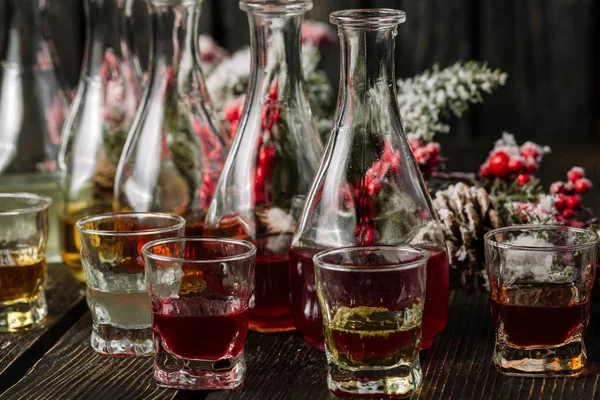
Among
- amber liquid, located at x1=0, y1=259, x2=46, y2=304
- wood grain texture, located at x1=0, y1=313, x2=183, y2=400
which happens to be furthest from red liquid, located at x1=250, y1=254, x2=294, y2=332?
amber liquid, located at x1=0, y1=259, x2=46, y2=304

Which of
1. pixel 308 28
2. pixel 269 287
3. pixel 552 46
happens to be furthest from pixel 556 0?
pixel 269 287

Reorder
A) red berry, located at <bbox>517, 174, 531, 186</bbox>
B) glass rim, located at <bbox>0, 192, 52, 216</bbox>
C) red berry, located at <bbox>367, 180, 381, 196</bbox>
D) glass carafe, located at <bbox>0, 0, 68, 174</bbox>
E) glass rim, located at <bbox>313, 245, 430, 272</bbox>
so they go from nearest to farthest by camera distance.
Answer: glass rim, located at <bbox>313, 245, 430, 272</bbox> → red berry, located at <bbox>367, 180, 381, 196</bbox> → glass rim, located at <bbox>0, 192, 52, 216</bbox> → red berry, located at <bbox>517, 174, 531, 186</bbox> → glass carafe, located at <bbox>0, 0, 68, 174</bbox>

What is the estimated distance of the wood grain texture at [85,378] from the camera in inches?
29.5

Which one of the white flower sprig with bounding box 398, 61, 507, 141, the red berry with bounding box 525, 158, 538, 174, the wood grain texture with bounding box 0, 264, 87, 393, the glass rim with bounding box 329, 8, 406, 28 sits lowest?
the wood grain texture with bounding box 0, 264, 87, 393

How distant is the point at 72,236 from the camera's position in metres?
1.08

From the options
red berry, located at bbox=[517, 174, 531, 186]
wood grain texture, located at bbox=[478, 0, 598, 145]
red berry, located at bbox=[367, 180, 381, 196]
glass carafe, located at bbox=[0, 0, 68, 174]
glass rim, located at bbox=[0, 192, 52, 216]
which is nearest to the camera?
red berry, located at bbox=[367, 180, 381, 196]

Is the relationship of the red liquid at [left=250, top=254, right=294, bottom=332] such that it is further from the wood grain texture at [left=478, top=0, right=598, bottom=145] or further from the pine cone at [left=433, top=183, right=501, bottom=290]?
the wood grain texture at [left=478, top=0, right=598, bottom=145]

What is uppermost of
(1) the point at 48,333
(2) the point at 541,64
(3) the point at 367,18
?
(3) the point at 367,18

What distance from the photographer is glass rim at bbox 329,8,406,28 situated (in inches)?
30.1

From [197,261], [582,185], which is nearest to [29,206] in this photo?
[197,261]

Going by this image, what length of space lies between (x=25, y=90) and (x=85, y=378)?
534mm

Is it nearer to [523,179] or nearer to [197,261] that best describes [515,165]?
[523,179]

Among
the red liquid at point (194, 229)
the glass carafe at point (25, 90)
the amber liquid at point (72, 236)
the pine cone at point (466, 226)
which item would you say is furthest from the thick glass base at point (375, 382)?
the glass carafe at point (25, 90)

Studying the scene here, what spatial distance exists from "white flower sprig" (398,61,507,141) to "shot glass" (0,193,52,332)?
393 millimetres
